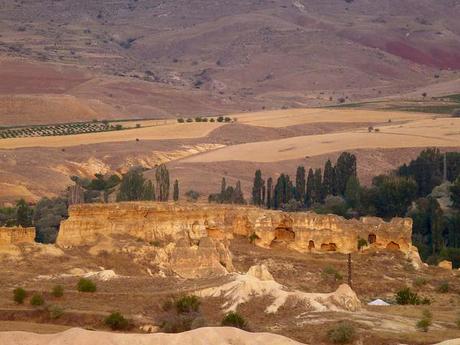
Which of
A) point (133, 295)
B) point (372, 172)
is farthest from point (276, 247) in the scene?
point (372, 172)

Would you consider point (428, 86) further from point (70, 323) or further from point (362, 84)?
point (70, 323)

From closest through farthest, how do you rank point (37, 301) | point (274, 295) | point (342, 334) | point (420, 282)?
point (342, 334), point (37, 301), point (274, 295), point (420, 282)

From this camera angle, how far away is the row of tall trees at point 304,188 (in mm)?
74062

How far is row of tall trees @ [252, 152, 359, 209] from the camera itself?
243 feet

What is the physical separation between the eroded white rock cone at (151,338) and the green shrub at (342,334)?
268cm

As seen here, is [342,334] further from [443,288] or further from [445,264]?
[445,264]

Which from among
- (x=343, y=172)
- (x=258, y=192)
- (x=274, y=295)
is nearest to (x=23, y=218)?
(x=258, y=192)

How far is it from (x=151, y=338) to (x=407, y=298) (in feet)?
44.8

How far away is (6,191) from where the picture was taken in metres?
84.0

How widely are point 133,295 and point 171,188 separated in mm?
40090

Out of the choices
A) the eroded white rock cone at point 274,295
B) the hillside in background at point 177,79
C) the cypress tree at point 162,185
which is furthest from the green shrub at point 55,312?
the hillside in background at point 177,79

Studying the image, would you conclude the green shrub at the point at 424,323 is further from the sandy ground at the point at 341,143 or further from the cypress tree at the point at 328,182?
the sandy ground at the point at 341,143

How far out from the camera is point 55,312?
37281mm

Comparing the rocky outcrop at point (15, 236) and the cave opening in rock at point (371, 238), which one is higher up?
the rocky outcrop at point (15, 236)
